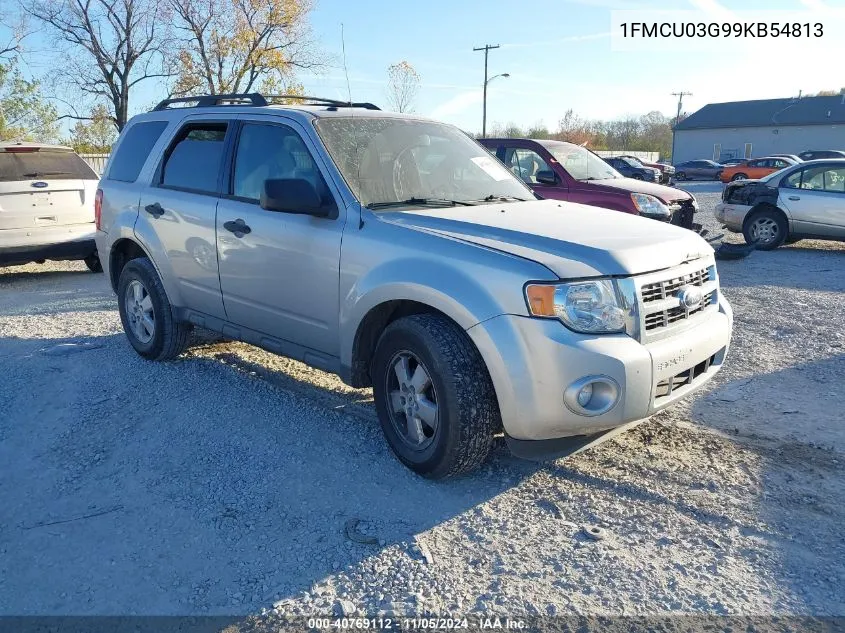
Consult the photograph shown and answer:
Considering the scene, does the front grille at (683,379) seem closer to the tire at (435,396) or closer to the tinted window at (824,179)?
the tire at (435,396)

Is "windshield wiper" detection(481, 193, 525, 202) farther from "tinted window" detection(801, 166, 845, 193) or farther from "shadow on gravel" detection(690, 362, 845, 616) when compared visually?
"tinted window" detection(801, 166, 845, 193)

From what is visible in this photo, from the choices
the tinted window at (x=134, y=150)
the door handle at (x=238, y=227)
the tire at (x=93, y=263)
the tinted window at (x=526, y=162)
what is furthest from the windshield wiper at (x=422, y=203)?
the tire at (x=93, y=263)

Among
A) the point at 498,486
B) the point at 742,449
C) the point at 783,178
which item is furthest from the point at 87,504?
the point at 783,178

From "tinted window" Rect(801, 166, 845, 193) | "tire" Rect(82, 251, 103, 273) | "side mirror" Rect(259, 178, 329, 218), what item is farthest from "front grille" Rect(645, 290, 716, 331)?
"tinted window" Rect(801, 166, 845, 193)

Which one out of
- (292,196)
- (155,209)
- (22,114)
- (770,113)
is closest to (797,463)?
(292,196)

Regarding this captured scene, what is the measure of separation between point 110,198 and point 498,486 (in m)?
4.23

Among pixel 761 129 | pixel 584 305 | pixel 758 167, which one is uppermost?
pixel 761 129

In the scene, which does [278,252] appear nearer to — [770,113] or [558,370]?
[558,370]

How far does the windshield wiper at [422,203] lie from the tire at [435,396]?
79 cm

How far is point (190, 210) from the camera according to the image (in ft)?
16.5

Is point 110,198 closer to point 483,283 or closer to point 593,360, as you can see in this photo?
point 483,283

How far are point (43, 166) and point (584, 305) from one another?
332 inches

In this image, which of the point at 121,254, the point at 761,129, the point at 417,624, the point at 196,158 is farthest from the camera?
the point at 761,129

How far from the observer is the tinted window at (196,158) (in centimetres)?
500
